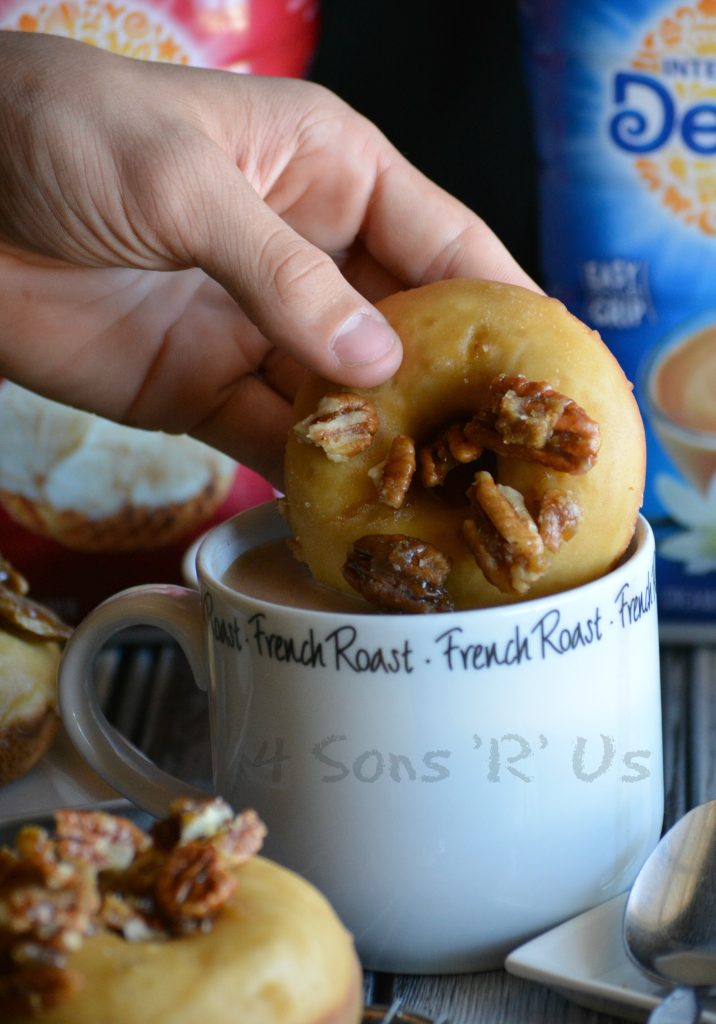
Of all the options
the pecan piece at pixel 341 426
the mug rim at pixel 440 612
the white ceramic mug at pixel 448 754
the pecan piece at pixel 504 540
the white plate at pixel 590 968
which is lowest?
the white plate at pixel 590 968

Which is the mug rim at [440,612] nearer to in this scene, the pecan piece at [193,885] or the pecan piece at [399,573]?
the pecan piece at [399,573]

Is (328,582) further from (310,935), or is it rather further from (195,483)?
(195,483)

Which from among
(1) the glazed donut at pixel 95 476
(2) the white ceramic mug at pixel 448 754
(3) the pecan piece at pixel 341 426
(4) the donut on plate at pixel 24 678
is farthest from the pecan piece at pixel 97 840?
(1) the glazed donut at pixel 95 476

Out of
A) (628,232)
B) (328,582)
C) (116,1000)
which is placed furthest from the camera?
(628,232)

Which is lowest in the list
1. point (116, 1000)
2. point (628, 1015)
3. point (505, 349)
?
point (628, 1015)

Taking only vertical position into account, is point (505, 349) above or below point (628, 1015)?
above

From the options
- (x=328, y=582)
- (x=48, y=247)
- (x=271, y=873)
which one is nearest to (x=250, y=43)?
(x=48, y=247)

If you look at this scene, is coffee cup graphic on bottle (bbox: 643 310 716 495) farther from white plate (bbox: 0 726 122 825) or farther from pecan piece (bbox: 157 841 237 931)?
pecan piece (bbox: 157 841 237 931)
